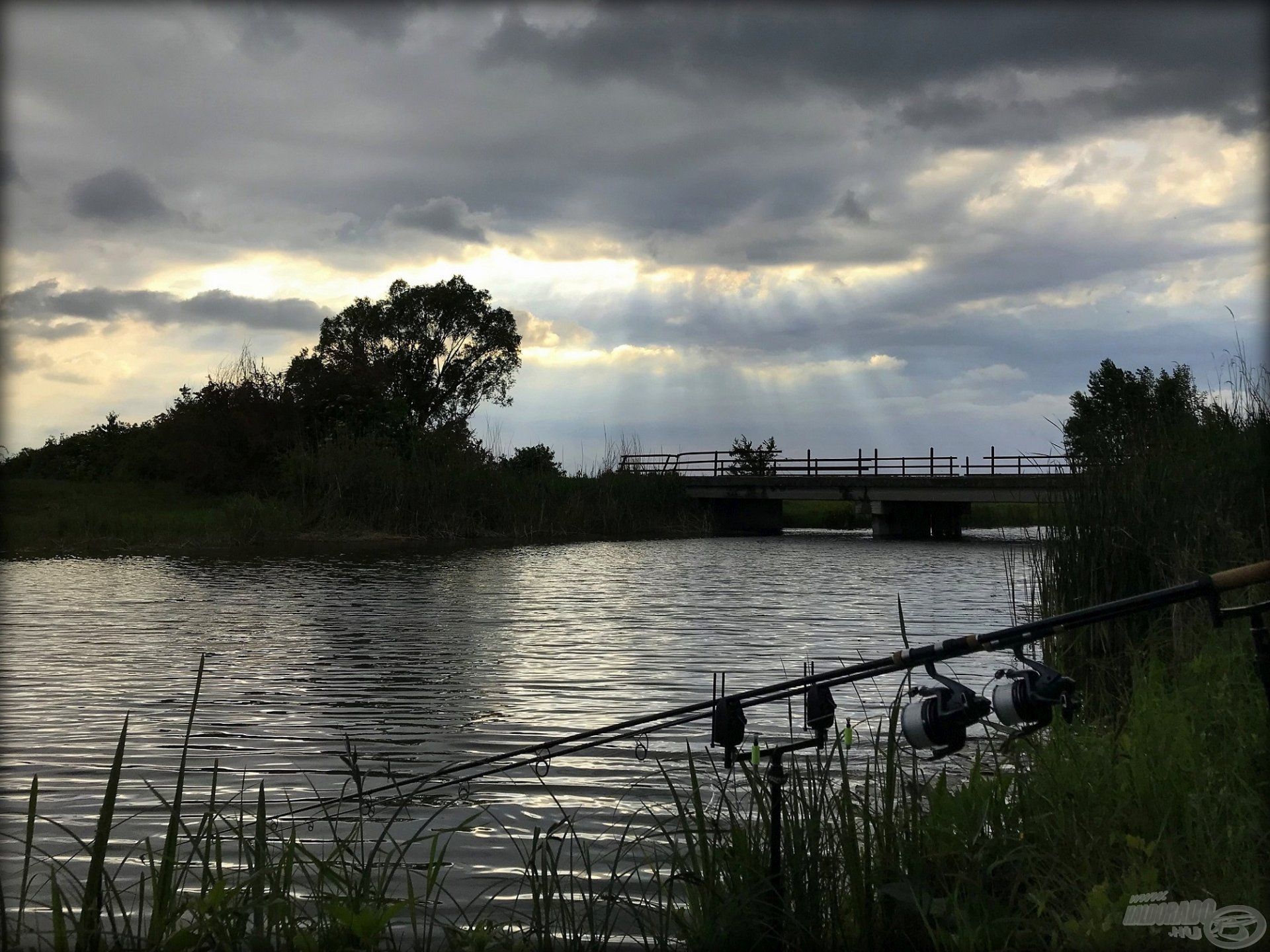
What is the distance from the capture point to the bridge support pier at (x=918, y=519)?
4794 centimetres

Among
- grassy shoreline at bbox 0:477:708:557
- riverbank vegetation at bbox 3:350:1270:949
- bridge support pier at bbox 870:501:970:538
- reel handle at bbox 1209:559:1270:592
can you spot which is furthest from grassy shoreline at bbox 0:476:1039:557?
reel handle at bbox 1209:559:1270:592

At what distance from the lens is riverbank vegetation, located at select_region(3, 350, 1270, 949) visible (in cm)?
332

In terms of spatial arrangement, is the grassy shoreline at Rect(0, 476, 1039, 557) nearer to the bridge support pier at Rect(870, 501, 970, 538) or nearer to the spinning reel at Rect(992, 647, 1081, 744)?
the bridge support pier at Rect(870, 501, 970, 538)

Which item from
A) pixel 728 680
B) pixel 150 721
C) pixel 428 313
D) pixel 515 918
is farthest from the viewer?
pixel 428 313

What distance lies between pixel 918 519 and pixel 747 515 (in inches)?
297

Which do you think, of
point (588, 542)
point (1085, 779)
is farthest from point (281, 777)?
point (588, 542)

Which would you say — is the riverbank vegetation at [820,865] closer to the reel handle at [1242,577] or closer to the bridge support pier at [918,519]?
the reel handle at [1242,577]

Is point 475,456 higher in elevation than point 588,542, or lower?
higher

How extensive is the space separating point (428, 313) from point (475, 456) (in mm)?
24211

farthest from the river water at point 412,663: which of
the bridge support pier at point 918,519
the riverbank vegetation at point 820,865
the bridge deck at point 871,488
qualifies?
the bridge support pier at point 918,519

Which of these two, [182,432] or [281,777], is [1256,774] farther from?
[182,432]

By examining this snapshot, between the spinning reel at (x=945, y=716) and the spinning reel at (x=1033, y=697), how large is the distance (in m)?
0.06

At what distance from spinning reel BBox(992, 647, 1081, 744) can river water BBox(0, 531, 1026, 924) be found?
7.65 feet

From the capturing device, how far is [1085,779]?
440 centimetres
